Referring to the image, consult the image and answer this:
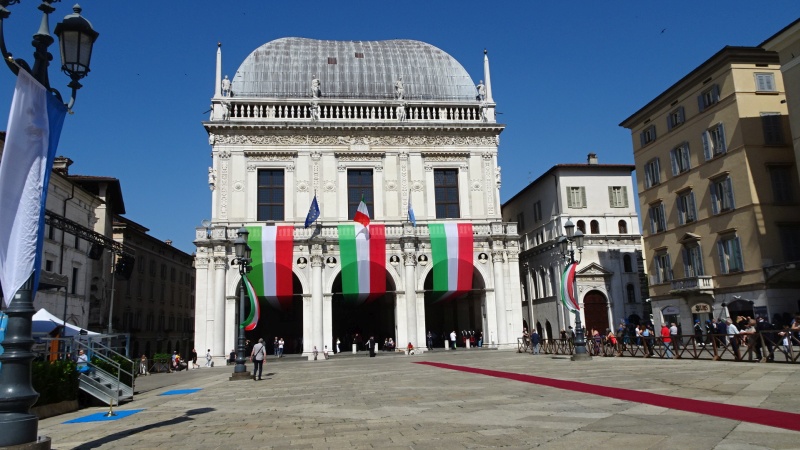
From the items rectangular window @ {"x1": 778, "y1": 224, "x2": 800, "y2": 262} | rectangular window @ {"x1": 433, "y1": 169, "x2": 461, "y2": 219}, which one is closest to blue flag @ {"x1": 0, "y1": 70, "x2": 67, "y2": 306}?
rectangular window @ {"x1": 778, "y1": 224, "x2": 800, "y2": 262}

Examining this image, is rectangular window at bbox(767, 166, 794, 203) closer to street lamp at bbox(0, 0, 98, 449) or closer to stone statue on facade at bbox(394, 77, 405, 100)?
stone statue on facade at bbox(394, 77, 405, 100)

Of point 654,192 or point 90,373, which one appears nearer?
point 90,373

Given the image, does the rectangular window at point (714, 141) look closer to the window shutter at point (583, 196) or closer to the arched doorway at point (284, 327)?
the window shutter at point (583, 196)

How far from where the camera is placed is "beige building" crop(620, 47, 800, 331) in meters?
33.2

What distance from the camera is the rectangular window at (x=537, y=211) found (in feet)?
182

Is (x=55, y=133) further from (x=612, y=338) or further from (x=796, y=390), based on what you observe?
(x=612, y=338)

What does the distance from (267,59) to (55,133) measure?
43.7m

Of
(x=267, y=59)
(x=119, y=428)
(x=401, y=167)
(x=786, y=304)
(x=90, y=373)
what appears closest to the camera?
(x=119, y=428)

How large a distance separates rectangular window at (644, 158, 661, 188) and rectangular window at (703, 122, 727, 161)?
17.4 feet

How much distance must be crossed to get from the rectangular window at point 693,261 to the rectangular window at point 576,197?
12.5 meters

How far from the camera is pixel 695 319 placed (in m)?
38.2

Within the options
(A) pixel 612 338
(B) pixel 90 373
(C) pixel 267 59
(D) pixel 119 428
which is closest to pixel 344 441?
(D) pixel 119 428

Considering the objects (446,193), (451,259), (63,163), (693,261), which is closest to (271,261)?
(451,259)

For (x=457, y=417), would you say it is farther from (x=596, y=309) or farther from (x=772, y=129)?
(x=596, y=309)
